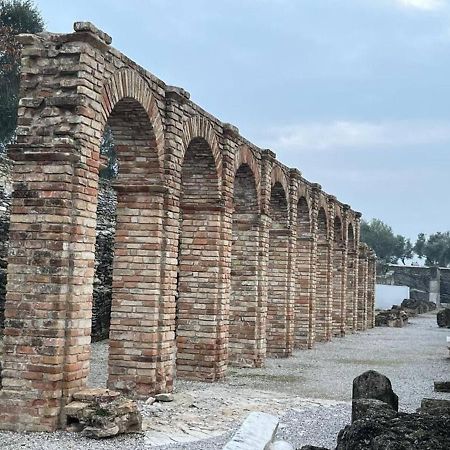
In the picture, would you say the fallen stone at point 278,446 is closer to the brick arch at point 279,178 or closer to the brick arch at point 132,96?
the brick arch at point 132,96

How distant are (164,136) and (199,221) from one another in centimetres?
243

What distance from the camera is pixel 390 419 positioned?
17.7 feet

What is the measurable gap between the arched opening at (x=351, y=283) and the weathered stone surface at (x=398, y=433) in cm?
2126

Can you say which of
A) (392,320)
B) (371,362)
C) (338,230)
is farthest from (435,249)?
(371,362)

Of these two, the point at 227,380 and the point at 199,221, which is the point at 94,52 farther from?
the point at 227,380

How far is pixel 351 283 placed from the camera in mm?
26641

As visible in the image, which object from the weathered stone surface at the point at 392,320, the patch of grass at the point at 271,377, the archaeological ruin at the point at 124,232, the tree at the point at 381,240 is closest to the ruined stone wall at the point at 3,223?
the archaeological ruin at the point at 124,232

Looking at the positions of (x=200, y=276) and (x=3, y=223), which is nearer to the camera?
(x=200, y=276)

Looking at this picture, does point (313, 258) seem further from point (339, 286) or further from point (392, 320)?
point (392, 320)

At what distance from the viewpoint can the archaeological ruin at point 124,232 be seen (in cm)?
680

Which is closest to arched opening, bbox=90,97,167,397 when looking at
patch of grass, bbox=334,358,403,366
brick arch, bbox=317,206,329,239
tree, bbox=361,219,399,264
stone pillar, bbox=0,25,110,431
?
stone pillar, bbox=0,25,110,431

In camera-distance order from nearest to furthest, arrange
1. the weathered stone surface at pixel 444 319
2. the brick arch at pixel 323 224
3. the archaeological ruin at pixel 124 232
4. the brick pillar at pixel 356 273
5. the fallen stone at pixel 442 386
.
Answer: the archaeological ruin at pixel 124 232
the fallen stone at pixel 442 386
the brick arch at pixel 323 224
the brick pillar at pixel 356 273
the weathered stone surface at pixel 444 319

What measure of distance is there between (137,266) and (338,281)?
1581 centimetres

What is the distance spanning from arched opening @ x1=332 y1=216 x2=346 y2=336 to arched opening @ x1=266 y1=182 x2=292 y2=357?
26.0 ft
